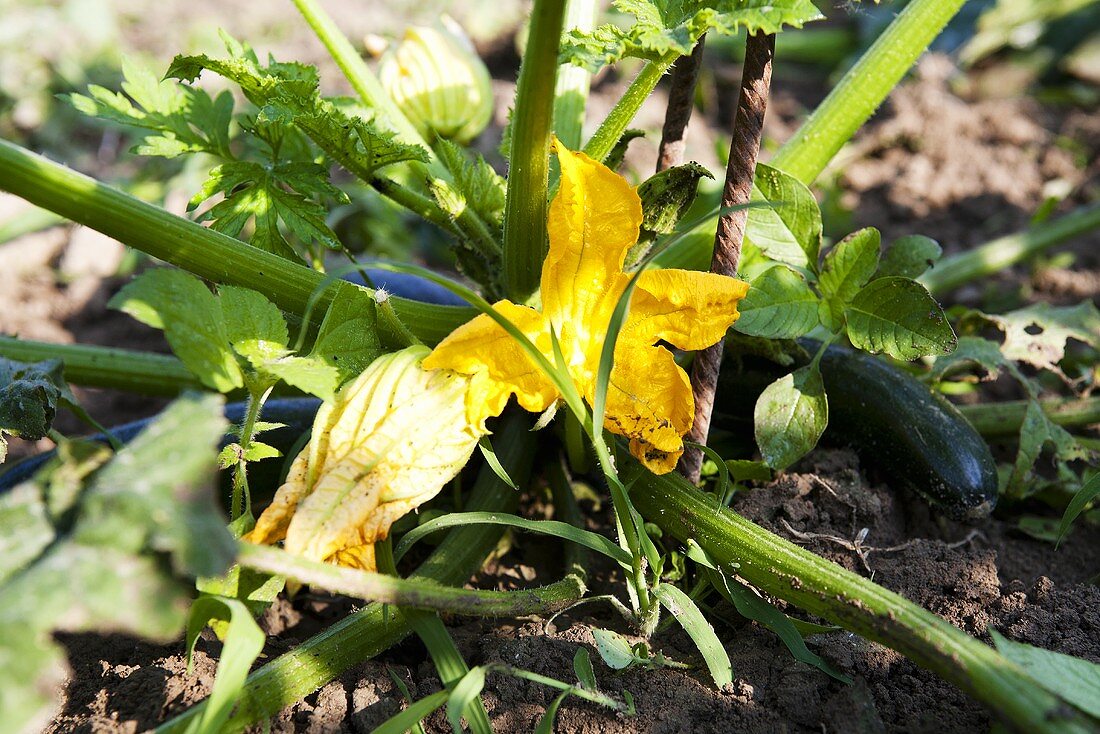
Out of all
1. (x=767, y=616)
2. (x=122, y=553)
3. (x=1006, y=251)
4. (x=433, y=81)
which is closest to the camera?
(x=122, y=553)

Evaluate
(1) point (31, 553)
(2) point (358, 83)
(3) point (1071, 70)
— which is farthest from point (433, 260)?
(3) point (1071, 70)

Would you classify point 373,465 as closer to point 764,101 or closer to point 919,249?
point 764,101

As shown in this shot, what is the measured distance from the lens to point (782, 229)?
1733 mm

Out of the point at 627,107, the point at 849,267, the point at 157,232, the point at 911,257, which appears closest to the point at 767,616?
the point at 849,267

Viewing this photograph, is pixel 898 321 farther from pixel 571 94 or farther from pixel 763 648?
pixel 571 94

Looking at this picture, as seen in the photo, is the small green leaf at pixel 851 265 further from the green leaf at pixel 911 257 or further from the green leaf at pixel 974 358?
the green leaf at pixel 974 358

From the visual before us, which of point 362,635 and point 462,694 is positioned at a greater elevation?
point 462,694

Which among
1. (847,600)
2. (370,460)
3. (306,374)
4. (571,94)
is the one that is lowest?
(847,600)

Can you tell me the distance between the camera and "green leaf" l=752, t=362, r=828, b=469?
165 cm

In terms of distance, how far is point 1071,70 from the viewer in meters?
3.79

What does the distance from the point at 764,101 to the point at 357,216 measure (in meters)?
2.06

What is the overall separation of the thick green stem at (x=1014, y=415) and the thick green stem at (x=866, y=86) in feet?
2.23

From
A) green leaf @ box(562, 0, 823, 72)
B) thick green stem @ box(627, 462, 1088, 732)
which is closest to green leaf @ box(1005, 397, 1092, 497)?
thick green stem @ box(627, 462, 1088, 732)

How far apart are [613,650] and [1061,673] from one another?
24.6 inches
